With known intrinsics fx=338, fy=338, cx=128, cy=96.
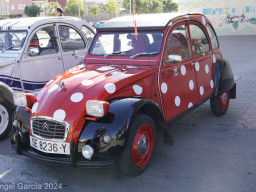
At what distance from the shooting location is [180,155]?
4.63 metres

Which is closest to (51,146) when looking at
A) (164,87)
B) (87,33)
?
(164,87)

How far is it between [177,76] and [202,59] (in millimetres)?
905

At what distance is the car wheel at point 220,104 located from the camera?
20.2 feet

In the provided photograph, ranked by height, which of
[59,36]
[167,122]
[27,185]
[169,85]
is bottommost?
[27,185]

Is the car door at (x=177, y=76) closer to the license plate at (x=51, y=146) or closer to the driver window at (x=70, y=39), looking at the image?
the license plate at (x=51, y=146)

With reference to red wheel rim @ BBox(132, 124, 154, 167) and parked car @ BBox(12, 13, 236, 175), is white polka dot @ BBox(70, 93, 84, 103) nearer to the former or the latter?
parked car @ BBox(12, 13, 236, 175)

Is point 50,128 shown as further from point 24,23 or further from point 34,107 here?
point 24,23

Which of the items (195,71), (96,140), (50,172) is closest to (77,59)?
(195,71)

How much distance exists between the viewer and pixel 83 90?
394 cm

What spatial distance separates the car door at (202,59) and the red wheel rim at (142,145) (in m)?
1.54

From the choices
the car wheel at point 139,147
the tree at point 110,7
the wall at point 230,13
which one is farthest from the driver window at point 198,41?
the tree at point 110,7

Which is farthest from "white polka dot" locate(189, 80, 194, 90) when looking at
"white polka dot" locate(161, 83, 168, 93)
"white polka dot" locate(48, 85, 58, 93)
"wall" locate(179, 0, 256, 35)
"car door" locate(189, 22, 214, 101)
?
"wall" locate(179, 0, 256, 35)

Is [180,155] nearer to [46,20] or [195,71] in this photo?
[195,71]

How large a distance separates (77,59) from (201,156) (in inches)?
138
